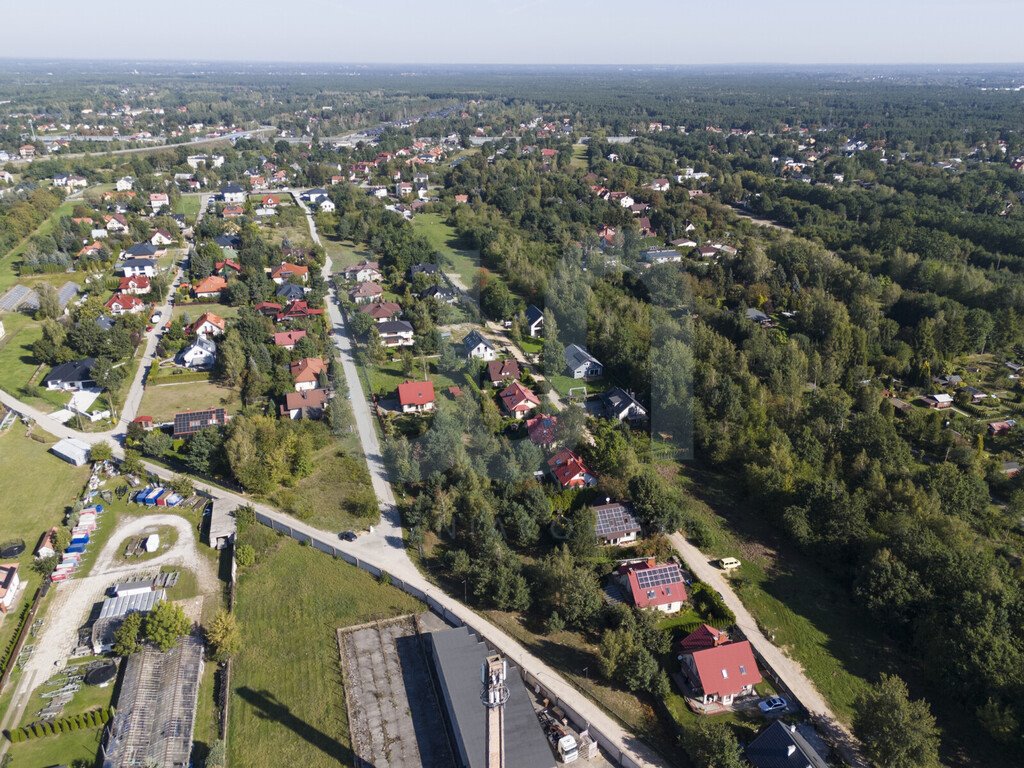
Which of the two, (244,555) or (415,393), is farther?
(415,393)

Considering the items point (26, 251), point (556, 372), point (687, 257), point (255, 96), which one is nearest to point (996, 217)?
point (687, 257)

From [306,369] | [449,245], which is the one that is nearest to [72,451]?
[306,369]

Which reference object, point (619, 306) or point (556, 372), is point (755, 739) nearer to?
point (556, 372)

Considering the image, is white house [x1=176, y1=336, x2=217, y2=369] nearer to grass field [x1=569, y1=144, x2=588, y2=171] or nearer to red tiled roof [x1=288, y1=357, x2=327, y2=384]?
red tiled roof [x1=288, y1=357, x2=327, y2=384]

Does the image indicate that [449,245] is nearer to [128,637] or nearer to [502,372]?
[502,372]

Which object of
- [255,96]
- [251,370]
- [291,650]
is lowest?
[291,650]

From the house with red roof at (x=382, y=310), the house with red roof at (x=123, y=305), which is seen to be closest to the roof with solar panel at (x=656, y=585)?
the house with red roof at (x=382, y=310)

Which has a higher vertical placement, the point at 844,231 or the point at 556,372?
the point at 844,231
